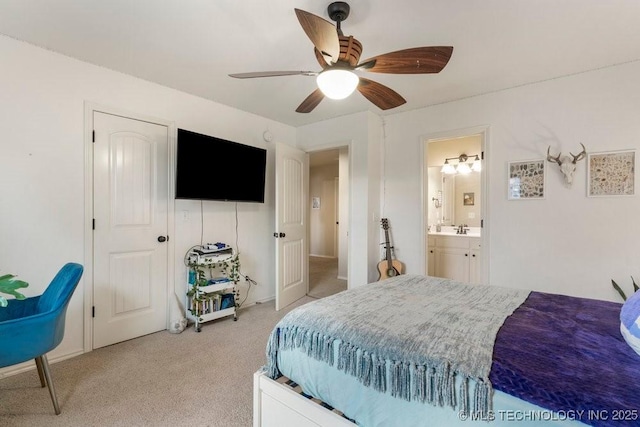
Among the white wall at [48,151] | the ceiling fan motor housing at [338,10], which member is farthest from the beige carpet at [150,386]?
the ceiling fan motor housing at [338,10]

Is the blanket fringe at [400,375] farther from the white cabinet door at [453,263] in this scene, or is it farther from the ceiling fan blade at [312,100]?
the white cabinet door at [453,263]

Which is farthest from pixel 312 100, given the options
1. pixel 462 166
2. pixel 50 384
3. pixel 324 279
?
pixel 324 279

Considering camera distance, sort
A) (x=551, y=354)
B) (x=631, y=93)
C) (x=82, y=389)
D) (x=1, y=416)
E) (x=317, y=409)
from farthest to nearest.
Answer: (x=631, y=93)
(x=82, y=389)
(x=1, y=416)
(x=317, y=409)
(x=551, y=354)

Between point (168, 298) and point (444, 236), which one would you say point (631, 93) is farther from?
point (168, 298)

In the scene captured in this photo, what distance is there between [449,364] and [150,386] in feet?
6.56

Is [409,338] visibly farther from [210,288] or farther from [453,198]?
[453,198]

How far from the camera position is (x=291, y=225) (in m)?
3.78

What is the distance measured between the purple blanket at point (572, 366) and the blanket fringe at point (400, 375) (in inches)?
3.5

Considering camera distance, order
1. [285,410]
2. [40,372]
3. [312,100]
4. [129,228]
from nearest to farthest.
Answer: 1. [285,410]
2. [40,372]
3. [312,100]
4. [129,228]

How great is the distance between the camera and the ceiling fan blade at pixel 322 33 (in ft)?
4.30

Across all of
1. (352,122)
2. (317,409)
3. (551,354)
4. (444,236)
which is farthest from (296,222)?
(551,354)

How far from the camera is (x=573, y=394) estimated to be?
82 centimetres

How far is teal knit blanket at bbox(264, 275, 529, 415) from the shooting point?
0.96 metres

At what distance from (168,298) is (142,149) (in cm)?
150
